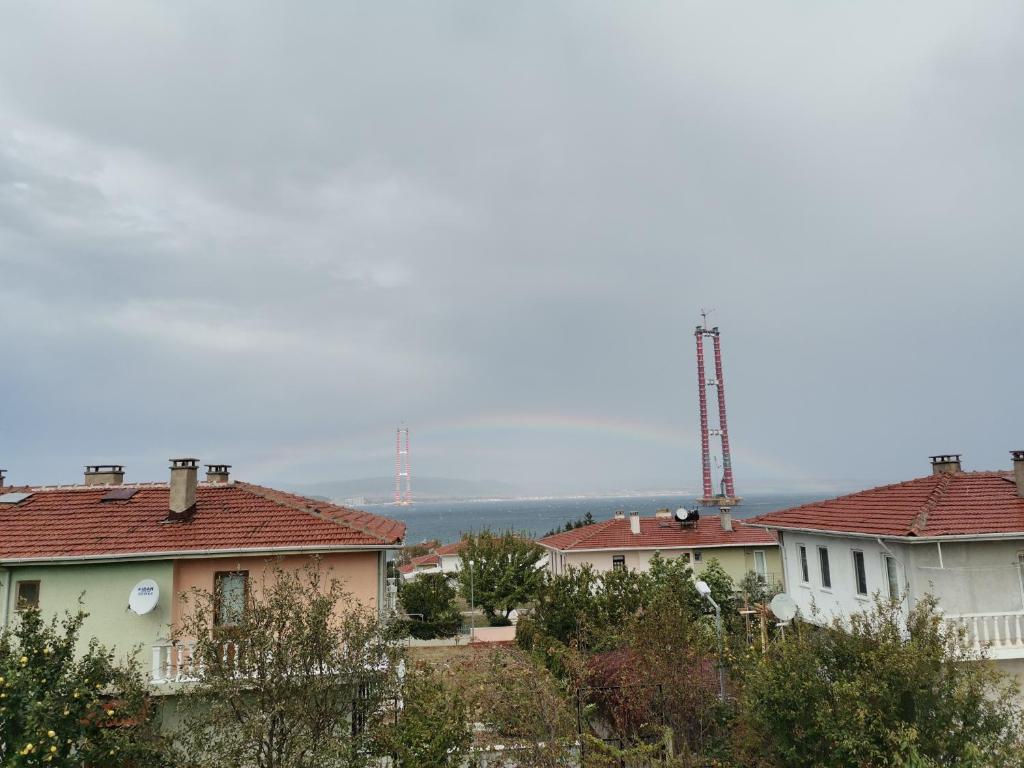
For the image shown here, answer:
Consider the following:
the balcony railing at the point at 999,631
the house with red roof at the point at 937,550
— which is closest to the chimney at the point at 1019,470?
the house with red roof at the point at 937,550

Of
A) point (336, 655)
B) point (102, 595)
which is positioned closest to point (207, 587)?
point (102, 595)

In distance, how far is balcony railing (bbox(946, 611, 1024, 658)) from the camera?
16.2 meters

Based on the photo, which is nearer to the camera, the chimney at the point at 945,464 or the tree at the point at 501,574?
the chimney at the point at 945,464

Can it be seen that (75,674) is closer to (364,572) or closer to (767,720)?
(364,572)

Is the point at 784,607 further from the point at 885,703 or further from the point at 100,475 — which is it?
the point at 100,475

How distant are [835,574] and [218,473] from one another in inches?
829

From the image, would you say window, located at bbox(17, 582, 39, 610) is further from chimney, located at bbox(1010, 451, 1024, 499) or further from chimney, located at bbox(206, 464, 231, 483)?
chimney, located at bbox(1010, 451, 1024, 499)

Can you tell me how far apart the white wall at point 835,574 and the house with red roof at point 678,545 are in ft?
37.4

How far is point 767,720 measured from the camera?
36.0 feet

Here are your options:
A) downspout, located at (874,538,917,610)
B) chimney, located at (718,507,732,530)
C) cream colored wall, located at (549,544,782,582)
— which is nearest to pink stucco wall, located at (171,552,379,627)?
downspout, located at (874,538,917,610)

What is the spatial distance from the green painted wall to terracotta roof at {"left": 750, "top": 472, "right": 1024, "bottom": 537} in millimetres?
19339

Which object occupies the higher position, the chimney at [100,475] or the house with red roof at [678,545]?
the chimney at [100,475]

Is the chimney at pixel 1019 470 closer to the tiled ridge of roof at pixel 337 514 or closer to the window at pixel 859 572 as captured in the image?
the window at pixel 859 572

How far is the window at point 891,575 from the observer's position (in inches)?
715
